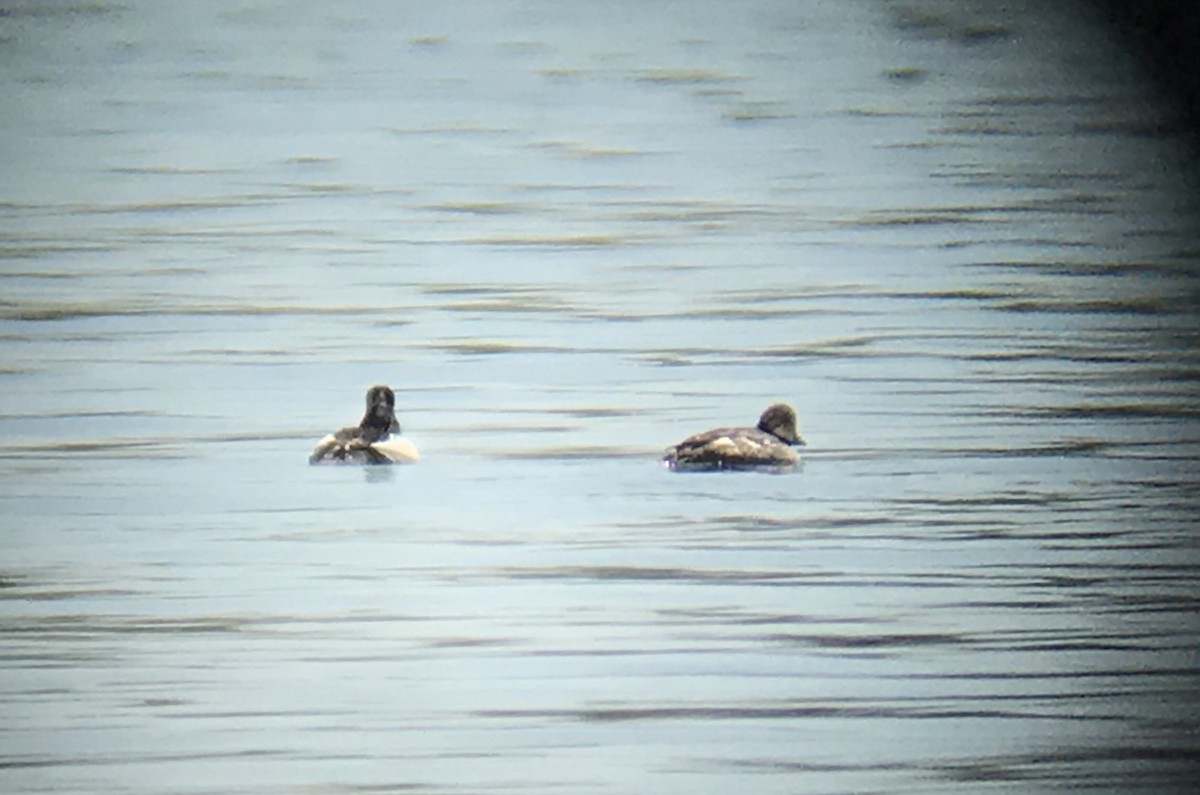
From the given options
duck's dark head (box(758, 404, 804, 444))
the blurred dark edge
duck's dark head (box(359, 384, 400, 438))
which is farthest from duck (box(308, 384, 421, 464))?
the blurred dark edge

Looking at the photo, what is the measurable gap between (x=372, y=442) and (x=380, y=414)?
92 millimetres

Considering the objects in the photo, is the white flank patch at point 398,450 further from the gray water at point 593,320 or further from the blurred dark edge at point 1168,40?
the blurred dark edge at point 1168,40

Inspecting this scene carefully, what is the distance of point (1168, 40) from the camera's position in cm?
473

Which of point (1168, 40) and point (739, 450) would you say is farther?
point (739, 450)

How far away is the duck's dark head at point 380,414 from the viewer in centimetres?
501

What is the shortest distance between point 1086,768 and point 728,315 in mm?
1778

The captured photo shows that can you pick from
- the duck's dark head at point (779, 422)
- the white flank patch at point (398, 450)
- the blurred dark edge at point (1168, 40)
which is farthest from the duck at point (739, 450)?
the blurred dark edge at point (1168, 40)

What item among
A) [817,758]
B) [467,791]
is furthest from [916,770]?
[467,791]

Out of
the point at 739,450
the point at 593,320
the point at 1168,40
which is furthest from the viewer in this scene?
the point at 593,320

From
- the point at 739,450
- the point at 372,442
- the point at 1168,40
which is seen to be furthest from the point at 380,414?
the point at 1168,40

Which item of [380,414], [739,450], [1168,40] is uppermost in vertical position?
[1168,40]

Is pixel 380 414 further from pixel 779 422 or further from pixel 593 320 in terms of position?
pixel 779 422

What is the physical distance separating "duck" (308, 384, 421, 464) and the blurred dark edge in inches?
70.9

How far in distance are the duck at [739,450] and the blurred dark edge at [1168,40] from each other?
109cm
